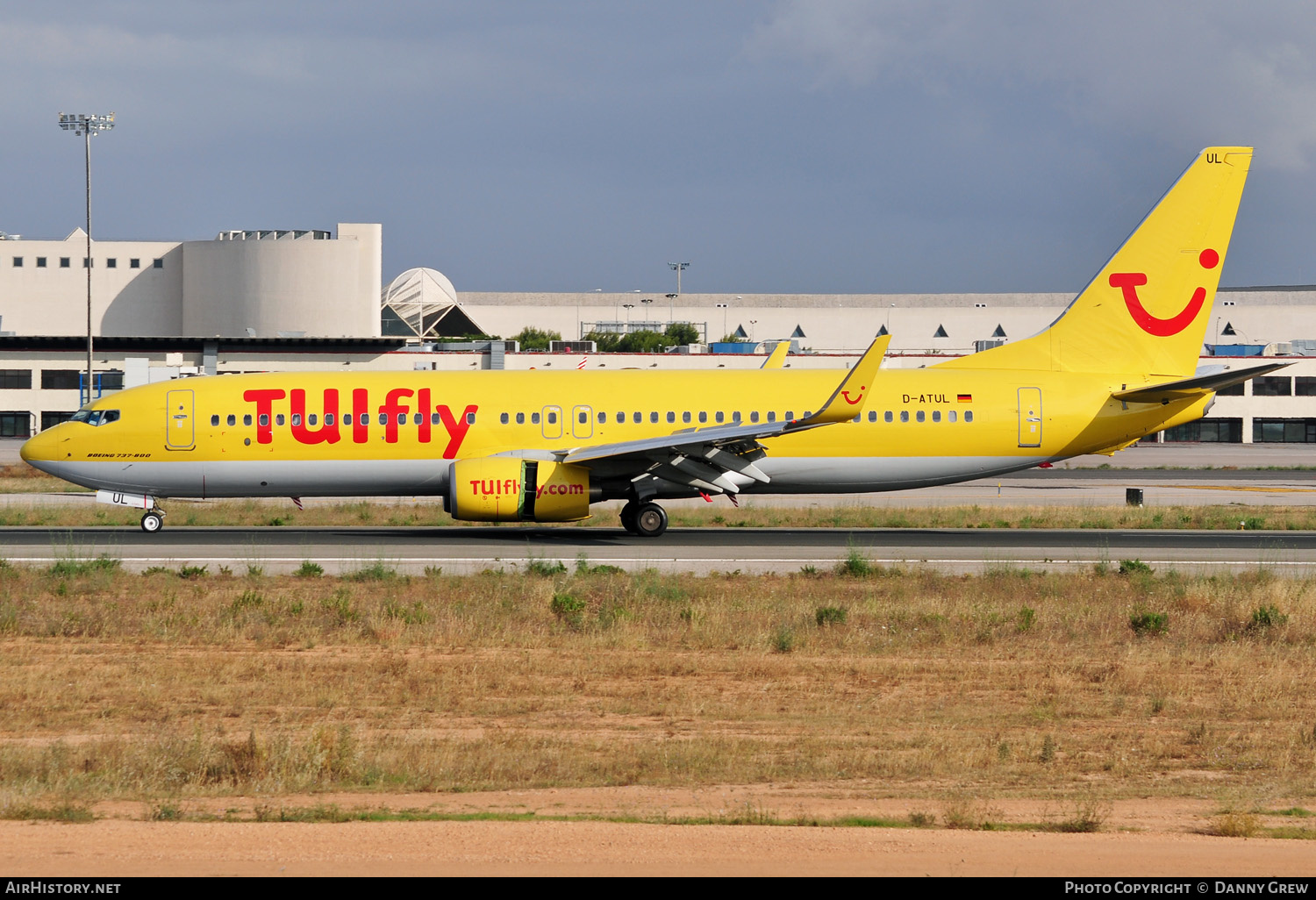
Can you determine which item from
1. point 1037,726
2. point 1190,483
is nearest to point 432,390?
point 1037,726

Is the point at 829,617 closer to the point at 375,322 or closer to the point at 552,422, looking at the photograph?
the point at 552,422

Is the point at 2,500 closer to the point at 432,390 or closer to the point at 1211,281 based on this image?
the point at 432,390

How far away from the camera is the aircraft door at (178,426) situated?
30875 mm

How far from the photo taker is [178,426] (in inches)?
1217

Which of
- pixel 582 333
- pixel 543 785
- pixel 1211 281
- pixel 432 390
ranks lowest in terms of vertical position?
pixel 543 785

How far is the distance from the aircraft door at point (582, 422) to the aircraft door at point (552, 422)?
35cm

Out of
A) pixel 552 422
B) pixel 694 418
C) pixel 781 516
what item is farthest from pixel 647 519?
pixel 781 516

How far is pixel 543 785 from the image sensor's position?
11.3 metres

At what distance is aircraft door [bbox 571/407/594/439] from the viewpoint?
→ 31.2m

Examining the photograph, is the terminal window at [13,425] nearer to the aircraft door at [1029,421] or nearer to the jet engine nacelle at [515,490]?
the jet engine nacelle at [515,490]

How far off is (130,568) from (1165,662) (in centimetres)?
1897

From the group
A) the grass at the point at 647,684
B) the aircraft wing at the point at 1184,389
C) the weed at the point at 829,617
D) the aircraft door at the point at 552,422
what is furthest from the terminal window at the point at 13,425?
the weed at the point at 829,617

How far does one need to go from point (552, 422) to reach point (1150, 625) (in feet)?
53.6

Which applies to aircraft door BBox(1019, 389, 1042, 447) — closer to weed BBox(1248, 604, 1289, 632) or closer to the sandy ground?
weed BBox(1248, 604, 1289, 632)
